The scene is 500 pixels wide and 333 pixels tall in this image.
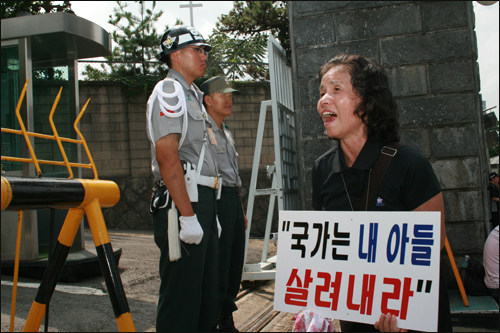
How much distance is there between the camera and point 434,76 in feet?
11.6

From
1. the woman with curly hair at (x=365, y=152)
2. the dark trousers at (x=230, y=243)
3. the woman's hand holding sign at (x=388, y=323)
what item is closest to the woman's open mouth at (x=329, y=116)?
the woman with curly hair at (x=365, y=152)

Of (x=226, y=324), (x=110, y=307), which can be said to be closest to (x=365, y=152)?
(x=226, y=324)

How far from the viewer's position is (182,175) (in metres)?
2.14

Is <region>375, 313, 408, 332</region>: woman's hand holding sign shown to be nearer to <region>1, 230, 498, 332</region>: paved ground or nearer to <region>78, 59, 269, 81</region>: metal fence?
<region>1, 230, 498, 332</region>: paved ground

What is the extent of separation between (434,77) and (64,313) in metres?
3.43

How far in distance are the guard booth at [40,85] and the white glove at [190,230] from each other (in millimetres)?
2838

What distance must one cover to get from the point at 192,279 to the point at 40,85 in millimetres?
3917

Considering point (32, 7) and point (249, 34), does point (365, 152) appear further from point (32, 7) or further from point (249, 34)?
point (249, 34)

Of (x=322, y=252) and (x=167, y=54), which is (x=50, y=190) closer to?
(x=322, y=252)

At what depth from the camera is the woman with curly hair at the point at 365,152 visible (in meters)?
1.50

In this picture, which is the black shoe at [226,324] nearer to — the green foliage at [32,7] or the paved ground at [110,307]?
the paved ground at [110,307]

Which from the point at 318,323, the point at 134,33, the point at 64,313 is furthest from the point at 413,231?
the point at 134,33

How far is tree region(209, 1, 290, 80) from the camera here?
36.3 ft

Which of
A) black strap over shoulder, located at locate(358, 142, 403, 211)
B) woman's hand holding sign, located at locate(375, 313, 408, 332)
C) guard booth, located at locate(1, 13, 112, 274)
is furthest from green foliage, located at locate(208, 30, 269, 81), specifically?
woman's hand holding sign, located at locate(375, 313, 408, 332)
